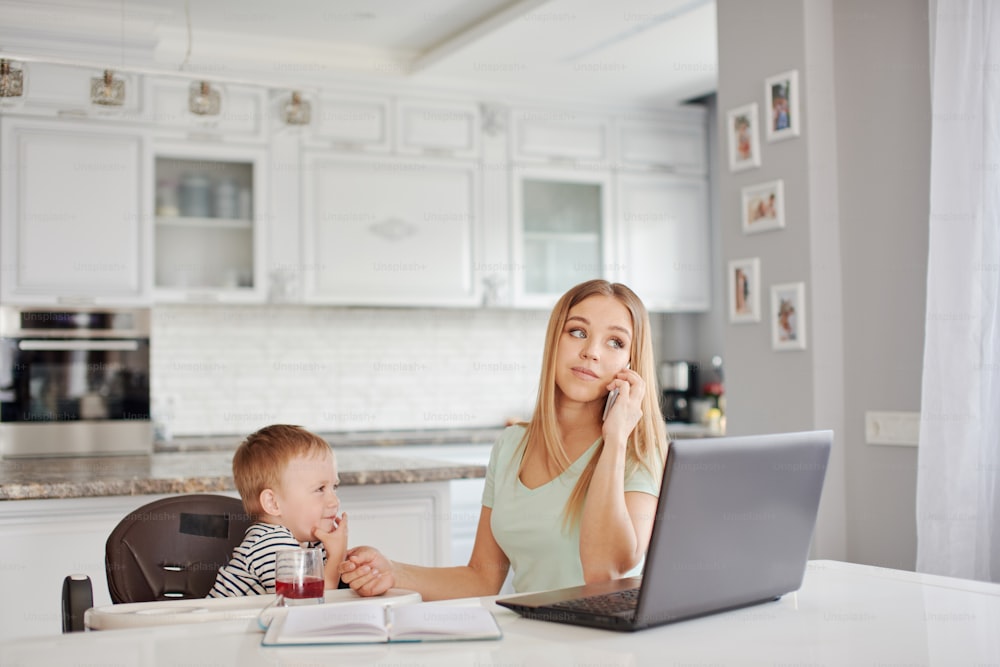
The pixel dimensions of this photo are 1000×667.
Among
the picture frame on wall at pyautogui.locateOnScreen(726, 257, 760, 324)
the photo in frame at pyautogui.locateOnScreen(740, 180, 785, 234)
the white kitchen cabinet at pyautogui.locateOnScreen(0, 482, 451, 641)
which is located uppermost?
the photo in frame at pyautogui.locateOnScreen(740, 180, 785, 234)

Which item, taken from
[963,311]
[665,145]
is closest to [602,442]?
[963,311]

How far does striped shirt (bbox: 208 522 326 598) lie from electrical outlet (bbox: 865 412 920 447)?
1915 mm

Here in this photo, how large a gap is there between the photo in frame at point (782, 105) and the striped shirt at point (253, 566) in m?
2.14

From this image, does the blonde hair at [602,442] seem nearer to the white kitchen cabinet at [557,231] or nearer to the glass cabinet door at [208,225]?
the glass cabinet door at [208,225]

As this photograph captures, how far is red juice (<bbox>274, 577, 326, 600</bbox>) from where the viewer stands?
1.40 metres

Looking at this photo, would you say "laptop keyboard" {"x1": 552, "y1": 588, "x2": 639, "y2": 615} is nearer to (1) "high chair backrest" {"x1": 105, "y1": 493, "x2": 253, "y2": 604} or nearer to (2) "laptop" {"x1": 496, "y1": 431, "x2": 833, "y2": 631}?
(2) "laptop" {"x1": 496, "y1": 431, "x2": 833, "y2": 631}

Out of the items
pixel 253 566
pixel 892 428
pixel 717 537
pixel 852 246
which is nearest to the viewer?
pixel 717 537

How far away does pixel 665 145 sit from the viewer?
5.32 m

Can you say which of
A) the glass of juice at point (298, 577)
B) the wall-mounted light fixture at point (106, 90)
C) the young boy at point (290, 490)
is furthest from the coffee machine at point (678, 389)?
the glass of juice at point (298, 577)

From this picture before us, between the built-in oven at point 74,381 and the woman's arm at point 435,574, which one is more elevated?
the built-in oven at point 74,381

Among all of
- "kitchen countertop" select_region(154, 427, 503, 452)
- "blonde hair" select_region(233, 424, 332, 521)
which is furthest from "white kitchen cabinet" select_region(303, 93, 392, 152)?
"blonde hair" select_region(233, 424, 332, 521)

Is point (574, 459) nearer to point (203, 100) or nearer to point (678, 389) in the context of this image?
point (203, 100)

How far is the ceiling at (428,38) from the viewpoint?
400 cm

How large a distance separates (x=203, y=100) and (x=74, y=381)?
164cm
